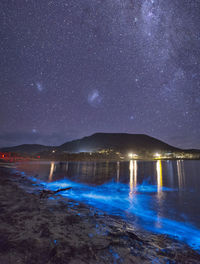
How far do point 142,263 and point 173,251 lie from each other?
1758 millimetres

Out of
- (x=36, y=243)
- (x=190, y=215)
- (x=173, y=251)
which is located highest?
(x=36, y=243)

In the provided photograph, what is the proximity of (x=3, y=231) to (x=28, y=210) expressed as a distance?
2206mm

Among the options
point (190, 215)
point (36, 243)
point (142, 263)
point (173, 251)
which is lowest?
point (190, 215)

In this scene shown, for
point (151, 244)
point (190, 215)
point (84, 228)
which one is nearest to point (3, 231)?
point (84, 228)

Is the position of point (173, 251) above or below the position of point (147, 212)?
above

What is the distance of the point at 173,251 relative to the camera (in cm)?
454

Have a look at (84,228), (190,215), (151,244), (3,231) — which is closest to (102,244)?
(84,228)

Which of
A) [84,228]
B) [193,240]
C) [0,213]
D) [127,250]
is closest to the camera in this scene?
[127,250]

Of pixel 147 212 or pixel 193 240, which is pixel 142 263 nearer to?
pixel 193 240

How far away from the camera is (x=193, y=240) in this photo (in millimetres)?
6184

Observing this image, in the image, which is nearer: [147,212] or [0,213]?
[0,213]

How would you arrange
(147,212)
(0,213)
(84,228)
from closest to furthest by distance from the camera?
(84,228)
(0,213)
(147,212)

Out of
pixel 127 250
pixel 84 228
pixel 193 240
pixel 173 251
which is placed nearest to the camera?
pixel 127 250

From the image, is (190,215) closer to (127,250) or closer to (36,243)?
(127,250)
